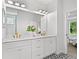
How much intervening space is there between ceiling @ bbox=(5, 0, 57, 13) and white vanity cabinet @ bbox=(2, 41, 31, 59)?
163cm

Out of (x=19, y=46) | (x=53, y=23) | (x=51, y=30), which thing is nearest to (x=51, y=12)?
(x=53, y=23)

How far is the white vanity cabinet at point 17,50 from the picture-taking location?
218 centimetres

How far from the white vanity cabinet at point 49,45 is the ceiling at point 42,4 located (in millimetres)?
1370

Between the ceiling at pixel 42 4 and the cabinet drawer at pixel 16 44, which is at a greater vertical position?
the ceiling at pixel 42 4

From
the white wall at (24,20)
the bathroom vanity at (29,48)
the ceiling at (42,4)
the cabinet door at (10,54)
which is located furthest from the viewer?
the ceiling at (42,4)

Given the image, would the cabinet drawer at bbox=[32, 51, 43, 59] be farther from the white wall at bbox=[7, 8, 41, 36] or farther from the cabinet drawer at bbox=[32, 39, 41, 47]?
the white wall at bbox=[7, 8, 41, 36]

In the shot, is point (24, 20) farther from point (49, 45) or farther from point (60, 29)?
point (60, 29)

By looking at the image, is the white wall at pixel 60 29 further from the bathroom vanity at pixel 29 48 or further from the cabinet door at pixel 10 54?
the cabinet door at pixel 10 54

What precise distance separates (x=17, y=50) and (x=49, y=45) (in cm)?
173

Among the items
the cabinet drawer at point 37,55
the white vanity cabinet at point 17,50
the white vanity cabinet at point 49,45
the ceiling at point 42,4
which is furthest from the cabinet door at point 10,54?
the ceiling at point 42,4

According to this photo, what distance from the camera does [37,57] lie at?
321 centimetres

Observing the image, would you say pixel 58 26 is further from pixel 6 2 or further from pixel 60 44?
pixel 6 2

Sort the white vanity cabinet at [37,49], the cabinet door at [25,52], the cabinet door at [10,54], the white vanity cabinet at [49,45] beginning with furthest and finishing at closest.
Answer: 1. the white vanity cabinet at [49,45]
2. the white vanity cabinet at [37,49]
3. the cabinet door at [25,52]
4. the cabinet door at [10,54]

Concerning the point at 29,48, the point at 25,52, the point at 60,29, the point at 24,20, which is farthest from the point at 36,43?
the point at 60,29
